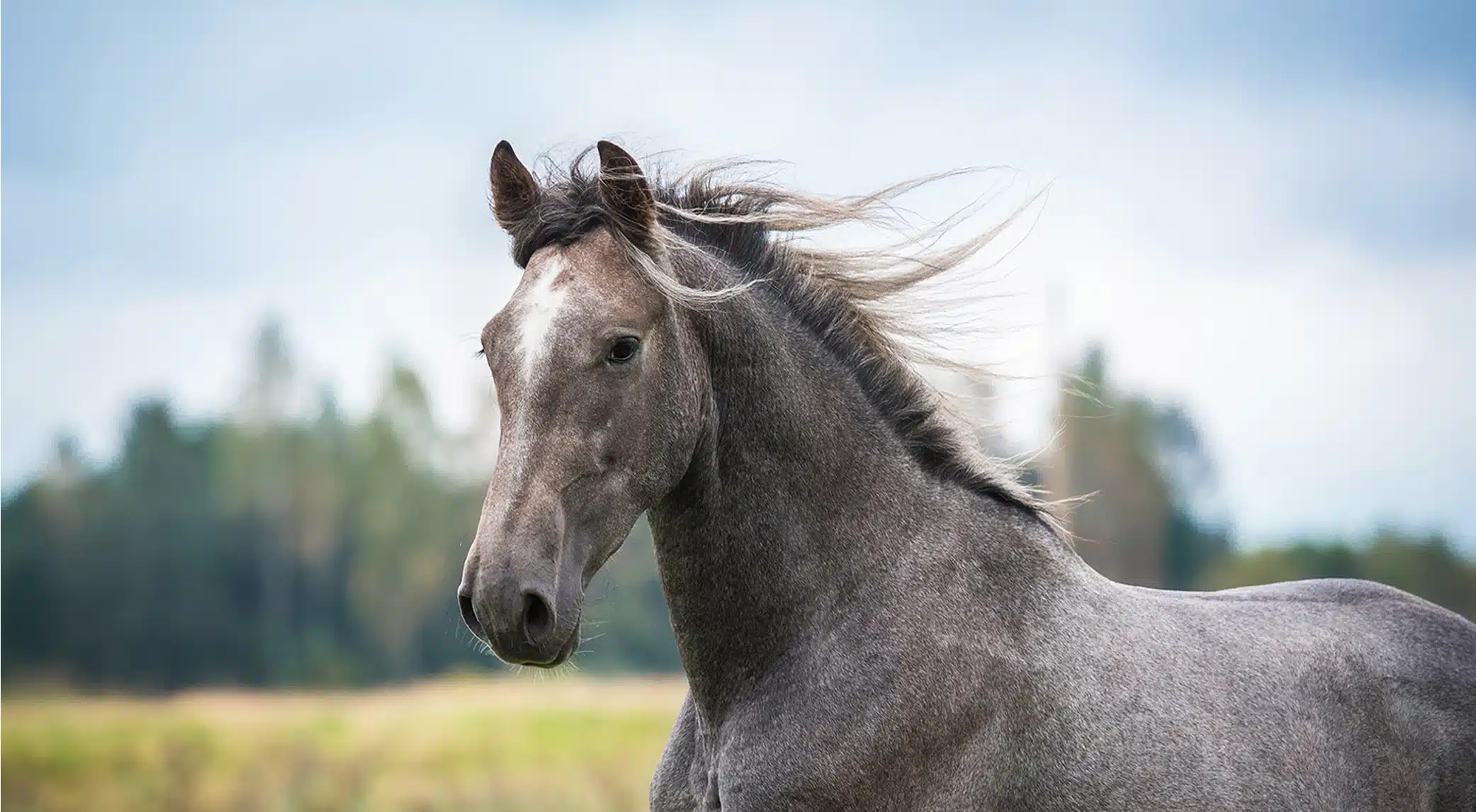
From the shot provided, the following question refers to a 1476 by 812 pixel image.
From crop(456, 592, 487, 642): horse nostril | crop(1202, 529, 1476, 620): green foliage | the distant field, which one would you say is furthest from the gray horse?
the distant field

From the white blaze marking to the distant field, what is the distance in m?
11.9

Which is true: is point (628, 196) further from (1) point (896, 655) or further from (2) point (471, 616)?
(1) point (896, 655)

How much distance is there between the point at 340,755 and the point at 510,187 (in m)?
16.8

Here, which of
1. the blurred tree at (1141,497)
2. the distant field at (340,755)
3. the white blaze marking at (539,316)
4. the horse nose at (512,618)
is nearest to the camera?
the horse nose at (512,618)

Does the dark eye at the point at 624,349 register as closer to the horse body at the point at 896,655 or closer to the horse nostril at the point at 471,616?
the horse body at the point at 896,655

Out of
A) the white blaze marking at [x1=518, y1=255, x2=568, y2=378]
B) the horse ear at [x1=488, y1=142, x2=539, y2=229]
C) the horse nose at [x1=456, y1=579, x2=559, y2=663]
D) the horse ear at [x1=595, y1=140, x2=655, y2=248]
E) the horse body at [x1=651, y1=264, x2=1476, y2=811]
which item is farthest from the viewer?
the horse ear at [x1=488, y1=142, x2=539, y2=229]

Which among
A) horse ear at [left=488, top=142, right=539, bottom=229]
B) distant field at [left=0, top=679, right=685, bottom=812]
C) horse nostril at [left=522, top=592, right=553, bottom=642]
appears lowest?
distant field at [left=0, top=679, right=685, bottom=812]

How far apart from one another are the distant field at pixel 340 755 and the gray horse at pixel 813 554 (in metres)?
11.3

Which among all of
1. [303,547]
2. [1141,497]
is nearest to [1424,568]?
[1141,497]

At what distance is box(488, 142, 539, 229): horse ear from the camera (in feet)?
13.0

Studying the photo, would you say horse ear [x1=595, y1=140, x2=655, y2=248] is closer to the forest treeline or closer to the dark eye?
the dark eye

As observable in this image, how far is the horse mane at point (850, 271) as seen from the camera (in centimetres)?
399

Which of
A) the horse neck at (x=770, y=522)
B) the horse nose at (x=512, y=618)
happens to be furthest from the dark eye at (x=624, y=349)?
the horse nose at (x=512, y=618)

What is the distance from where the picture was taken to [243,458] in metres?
38.5
